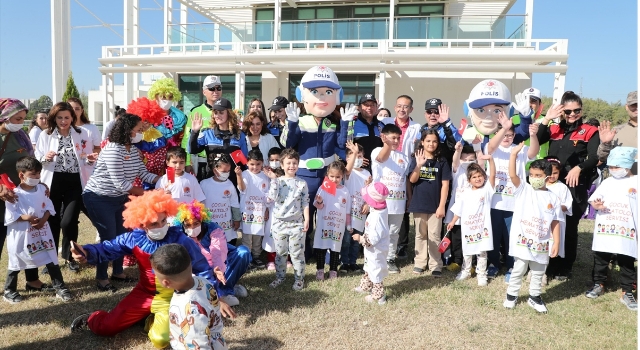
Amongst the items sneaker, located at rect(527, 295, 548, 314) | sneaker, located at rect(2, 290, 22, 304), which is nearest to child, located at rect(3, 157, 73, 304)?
sneaker, located at rect(2, 290, 22, 304)

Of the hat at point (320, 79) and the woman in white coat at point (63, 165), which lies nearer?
the woman in white coat at point (63, 165)

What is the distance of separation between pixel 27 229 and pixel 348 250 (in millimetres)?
3353

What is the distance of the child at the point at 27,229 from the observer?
4121 mm

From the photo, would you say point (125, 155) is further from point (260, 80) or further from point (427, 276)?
point (260, 80)

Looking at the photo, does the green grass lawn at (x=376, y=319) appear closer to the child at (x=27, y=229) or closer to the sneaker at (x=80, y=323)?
the sneaker at (x=80, y=323)

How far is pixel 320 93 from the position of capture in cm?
518


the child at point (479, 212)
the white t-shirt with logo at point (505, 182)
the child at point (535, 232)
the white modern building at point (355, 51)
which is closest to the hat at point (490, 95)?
the white t-shirt with logo at point (505, 182)

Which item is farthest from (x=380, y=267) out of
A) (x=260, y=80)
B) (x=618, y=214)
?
(x=260, y=80)

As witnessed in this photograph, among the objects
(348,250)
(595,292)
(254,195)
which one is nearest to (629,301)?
(595,292)

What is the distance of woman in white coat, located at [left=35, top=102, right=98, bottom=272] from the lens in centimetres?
486

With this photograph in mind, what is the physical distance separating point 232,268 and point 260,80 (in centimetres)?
1531

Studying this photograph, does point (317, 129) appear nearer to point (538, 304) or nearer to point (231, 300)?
point (231, 300)

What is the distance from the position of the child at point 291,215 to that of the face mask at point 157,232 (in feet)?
4.80

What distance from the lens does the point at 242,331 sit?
3.71m
